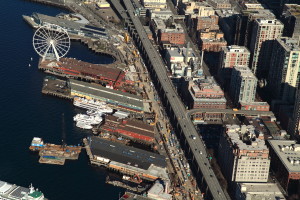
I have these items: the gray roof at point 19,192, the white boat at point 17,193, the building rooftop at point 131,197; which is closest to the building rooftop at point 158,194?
the building rooftop at point 131,197

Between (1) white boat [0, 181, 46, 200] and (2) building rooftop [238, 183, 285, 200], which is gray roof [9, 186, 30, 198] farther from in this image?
(2) building rooftop [238, 183, 285, 200]

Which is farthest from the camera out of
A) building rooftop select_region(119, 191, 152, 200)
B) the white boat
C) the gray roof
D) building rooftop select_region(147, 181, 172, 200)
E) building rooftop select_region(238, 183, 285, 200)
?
building rooftop select_region(147, 181, 172, 200)

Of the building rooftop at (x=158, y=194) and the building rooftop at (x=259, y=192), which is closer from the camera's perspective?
the building rooftop at (x=259, y=192)

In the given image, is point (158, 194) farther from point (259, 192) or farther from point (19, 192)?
point (19, 192)

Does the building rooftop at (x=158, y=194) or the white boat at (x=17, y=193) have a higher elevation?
the white boat at (x=17, y=193)

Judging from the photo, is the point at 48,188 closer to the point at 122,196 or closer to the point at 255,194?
the point at 122,196

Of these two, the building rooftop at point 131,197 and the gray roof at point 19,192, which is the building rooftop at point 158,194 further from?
the gray roof at point 19,192

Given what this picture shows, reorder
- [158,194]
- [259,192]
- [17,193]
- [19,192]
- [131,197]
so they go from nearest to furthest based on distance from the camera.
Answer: [17,193], [19,192], [131,197], [259,192], [158,194]

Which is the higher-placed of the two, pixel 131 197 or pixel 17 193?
pixel 17 193

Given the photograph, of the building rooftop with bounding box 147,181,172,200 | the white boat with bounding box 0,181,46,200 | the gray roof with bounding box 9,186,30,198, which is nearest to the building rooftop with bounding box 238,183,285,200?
the building rooftop with bounding box 147,181,172,200

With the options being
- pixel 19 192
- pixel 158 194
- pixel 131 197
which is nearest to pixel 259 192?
pixel 158 194

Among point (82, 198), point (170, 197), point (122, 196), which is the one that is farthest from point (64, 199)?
point (170, 197)
